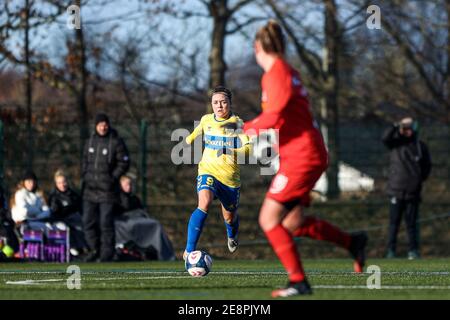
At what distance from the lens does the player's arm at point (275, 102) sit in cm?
772

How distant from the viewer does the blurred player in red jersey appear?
7723mm

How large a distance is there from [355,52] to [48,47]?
8.85m

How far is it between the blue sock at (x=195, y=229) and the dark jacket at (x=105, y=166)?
5366mm

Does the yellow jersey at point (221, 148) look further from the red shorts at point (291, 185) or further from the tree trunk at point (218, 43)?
the tree trunk at point (218, 43)

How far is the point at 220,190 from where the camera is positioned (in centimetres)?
1194

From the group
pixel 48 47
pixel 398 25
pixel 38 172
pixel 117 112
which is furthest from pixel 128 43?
pixel 38 172

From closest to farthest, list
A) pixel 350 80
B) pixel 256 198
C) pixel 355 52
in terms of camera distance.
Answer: pixel 256 198, pixel 355 52, pixel 350 80

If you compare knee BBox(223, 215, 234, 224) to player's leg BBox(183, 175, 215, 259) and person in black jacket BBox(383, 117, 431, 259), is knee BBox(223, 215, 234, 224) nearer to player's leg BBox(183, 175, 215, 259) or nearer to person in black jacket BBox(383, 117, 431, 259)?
player's leg BBox(183, 175, 215, 259)

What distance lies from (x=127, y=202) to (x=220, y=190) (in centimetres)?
617

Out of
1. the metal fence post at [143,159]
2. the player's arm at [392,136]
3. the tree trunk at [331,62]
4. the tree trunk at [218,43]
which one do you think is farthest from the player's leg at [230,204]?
the tree trunk at [218,43]

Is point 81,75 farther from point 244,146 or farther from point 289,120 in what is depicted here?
point 289,120

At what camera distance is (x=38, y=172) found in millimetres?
21047

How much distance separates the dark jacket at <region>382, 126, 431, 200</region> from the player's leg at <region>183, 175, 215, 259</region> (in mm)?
6874
